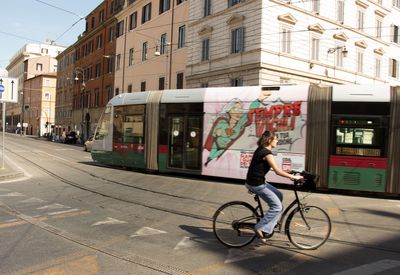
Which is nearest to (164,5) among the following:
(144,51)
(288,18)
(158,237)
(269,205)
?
(144,51)

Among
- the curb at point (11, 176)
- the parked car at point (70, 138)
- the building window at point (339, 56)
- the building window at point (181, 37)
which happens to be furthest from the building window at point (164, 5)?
the curb at point (11, 176)

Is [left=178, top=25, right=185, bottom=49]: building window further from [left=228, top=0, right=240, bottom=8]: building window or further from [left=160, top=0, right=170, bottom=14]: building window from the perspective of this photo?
[left=228, top=0, right=240, bottom=8]: building window

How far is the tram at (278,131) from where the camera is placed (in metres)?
12.0

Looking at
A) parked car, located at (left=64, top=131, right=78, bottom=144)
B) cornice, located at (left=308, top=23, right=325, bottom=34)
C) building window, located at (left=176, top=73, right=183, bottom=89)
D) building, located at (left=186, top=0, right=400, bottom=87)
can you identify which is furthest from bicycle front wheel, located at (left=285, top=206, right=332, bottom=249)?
parked car, located at (left=64, top=131, right=78, bottom=144)

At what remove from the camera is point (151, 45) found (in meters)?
41.4

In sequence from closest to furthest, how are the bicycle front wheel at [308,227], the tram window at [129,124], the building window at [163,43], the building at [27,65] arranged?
the bicycle front wheel at [308,227], the tram window at [129,124], the building window at [163,43], the building at [27,65]

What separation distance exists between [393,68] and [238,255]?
3818 cm

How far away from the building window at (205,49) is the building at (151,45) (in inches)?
101

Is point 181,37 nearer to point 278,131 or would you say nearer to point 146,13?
point 146,13

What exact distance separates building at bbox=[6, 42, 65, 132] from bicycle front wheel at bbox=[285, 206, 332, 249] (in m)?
110

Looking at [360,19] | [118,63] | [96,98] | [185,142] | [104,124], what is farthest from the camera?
[96,98]

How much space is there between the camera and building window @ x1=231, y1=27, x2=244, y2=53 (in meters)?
29.0

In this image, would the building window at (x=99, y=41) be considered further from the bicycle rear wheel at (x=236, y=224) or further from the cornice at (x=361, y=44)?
the bicycle rear wheel at (x=236, y=224)

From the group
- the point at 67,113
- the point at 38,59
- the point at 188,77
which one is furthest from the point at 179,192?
the point at 38,59
